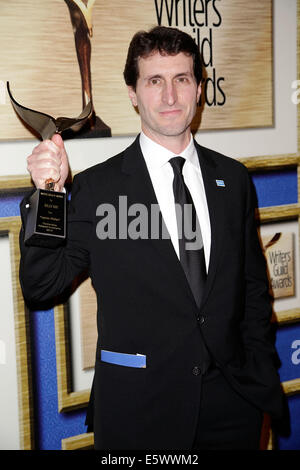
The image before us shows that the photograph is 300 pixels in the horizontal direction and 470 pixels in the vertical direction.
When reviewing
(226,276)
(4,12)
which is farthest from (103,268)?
(4,12)

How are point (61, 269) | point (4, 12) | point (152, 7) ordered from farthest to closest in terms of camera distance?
point (152, 7) → point (4, 12) → point (61, 269)

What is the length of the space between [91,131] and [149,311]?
729mm

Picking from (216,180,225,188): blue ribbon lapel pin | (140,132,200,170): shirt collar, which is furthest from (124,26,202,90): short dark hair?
(216,180,225,188): blue ribbon lapel pin

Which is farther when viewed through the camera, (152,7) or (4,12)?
(152,7)

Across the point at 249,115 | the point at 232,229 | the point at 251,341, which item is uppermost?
the point at 249,115

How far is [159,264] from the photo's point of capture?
1584 millimetres

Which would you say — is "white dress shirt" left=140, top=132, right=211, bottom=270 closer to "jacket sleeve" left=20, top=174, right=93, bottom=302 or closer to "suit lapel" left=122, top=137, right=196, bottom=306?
"suit lapel" left=122, top=137, right=196, bottom=306

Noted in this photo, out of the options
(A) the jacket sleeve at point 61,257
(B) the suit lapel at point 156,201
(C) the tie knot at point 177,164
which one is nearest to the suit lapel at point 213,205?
(B) the suit lapel at point 156,201

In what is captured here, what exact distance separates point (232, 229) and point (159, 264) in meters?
0.28

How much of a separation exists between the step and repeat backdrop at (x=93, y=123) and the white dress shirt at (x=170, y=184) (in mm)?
342

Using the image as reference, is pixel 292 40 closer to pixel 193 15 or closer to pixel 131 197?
pixel 193 15

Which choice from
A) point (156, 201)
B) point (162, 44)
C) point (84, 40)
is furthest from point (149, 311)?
point (84, 40)

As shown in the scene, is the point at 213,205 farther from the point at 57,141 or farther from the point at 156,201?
the point at 57,141

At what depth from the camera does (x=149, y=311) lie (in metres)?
1.61
